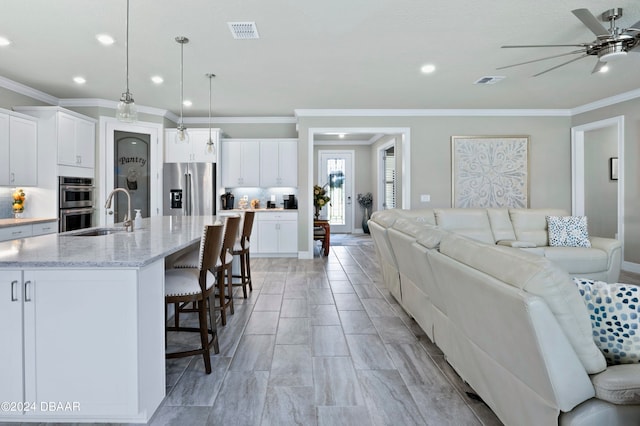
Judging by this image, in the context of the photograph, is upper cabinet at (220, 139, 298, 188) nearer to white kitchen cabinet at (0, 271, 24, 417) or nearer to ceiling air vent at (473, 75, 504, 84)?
ceiling air vent at (473, 75, 504, 84)

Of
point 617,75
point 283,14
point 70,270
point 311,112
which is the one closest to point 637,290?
point 70,270

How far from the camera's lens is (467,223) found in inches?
207

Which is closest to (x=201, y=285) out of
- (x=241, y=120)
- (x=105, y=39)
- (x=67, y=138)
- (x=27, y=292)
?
(x=27, y=292)

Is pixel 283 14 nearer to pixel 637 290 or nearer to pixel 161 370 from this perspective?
pixel 161 370

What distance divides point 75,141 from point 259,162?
2.92 m

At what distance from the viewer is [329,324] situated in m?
3.44

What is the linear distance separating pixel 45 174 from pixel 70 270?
441 centimetres

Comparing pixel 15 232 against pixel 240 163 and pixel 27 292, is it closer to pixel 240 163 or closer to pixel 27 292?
pixel 27 292

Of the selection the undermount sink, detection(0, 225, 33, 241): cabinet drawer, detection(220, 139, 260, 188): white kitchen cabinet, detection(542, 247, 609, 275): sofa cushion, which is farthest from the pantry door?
the undermount sink

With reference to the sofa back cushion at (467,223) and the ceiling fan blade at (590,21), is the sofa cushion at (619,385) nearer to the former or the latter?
the ceiling fan blade at (590,21)

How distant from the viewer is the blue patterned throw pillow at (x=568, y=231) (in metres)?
4.80

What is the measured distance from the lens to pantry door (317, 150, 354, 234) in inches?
435

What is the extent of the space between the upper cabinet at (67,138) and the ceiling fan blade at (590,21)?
6.04 metres

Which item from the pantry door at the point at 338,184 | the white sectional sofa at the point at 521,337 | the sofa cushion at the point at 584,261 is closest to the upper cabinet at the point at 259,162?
the pantry door at the point at 338,184
